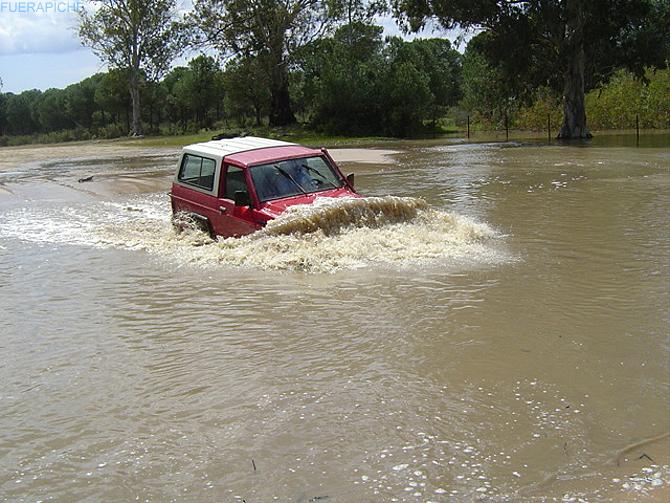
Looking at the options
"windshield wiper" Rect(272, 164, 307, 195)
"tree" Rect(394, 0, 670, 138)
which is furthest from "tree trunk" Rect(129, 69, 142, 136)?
"windshield wiper" Rect(272, 164, 307, 195)

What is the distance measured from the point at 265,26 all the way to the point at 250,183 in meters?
38.4

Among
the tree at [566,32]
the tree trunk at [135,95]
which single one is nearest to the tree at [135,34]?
the tree trunk at [135,95]

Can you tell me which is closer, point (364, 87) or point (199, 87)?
point (364, 87)

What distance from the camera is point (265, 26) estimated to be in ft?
152

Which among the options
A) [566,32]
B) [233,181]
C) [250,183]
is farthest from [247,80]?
[250,183]

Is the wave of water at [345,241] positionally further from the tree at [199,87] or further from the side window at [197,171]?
the tree at [199,87]

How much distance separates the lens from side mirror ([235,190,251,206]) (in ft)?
34.1

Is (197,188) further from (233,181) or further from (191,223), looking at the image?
(233,181)

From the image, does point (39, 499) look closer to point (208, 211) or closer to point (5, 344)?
point (5, 344)

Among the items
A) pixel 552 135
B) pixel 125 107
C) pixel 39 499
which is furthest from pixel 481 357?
pixel 125 107

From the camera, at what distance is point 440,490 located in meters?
4.04

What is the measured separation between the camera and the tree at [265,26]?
45.7 m

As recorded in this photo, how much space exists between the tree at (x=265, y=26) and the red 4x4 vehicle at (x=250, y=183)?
118 feet

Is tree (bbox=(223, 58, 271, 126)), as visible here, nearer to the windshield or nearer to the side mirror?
the windshield
